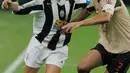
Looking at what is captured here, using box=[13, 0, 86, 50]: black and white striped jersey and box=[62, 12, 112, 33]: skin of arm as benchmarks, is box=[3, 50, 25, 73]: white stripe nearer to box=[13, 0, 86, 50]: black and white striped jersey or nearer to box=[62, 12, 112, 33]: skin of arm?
box=[13, 0, 86, 50]: black and white striped jersey

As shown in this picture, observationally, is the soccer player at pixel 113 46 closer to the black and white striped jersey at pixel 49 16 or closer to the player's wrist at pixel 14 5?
the black and white striped jersey at pixel 49 16

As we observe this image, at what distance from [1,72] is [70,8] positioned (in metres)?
2.92

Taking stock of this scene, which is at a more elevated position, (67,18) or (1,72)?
(67,18)

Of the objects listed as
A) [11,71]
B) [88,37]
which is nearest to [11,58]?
[11,71]

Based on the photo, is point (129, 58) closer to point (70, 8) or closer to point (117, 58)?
point (117, 58)

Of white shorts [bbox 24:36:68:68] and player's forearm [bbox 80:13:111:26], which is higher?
player's forearm [bbox 80:13:111:26]

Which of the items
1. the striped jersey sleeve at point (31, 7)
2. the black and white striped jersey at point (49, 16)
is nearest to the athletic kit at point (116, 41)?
the black and white striped jersey at point (49, 16)

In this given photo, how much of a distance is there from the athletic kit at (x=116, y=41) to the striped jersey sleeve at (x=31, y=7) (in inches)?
30.2

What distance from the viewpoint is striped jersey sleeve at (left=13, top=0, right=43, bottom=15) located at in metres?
5.69

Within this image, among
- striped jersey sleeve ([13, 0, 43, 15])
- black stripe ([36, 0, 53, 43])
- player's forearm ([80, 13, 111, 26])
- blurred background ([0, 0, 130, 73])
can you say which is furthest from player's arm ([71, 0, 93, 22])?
blurred background ([0, 0, 130, 73])

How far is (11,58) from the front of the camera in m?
9.40

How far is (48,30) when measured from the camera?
589cm

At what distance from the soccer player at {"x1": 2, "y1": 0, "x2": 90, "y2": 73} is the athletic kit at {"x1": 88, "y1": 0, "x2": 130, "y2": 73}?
19.4 inches

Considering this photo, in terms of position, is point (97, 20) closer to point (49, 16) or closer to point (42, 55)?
point (49, 16)
